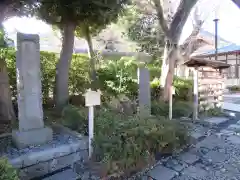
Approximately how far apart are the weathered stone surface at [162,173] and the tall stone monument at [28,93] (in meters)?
1.93

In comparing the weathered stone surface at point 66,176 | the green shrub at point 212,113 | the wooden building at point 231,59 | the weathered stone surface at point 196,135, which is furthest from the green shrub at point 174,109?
the wooden building at point 231,59

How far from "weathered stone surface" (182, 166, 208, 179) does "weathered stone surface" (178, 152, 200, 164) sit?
8.7 inches

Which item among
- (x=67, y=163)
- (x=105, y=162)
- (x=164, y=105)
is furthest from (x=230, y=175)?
(x=164, y=105)

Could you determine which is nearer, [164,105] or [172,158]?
[172,158]

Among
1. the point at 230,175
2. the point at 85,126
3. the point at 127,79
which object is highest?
the point at 127,79

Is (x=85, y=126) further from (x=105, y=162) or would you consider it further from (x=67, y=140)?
(x=105, y=162)

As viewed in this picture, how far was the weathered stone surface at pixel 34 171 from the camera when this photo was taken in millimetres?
3149

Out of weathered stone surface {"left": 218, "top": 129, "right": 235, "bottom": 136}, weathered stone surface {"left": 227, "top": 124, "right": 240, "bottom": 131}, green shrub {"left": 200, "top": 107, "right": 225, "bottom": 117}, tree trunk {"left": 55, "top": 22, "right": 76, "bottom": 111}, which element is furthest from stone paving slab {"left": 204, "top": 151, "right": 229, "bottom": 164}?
tree trunk {"left": 55, "top": 22, "right": 76, "bottom": 111}

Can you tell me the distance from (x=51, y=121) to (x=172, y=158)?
2885mm

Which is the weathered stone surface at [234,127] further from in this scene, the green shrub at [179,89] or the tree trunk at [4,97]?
the tree trunk at [4,97]

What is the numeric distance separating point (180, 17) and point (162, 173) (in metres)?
5.30

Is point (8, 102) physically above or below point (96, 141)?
above

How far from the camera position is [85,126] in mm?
4629

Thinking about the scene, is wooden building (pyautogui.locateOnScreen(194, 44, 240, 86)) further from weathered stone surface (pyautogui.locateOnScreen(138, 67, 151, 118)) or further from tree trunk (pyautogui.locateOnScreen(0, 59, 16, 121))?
tree trunk (pyautogui.locateOnScreen(0, 59, 16, 121))
